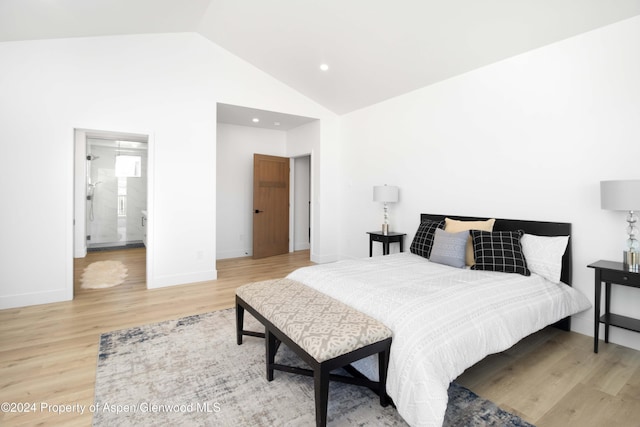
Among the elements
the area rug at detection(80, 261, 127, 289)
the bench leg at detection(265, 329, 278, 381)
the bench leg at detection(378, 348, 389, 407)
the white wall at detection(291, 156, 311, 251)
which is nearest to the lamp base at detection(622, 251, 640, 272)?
the bench leg at detection(378, 348, 389, 407)

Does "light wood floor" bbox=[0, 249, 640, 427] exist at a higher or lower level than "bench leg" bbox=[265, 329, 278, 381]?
lower

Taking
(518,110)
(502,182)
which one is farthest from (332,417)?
(518,110)

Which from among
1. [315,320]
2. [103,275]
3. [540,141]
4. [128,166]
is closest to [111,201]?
[128,166]

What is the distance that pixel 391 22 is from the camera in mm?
3221

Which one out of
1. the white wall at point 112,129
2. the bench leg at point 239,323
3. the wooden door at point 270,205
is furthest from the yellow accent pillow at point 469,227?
the wooden door at point 270,205

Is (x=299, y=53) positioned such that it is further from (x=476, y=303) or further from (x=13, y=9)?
(x=476, y=303)

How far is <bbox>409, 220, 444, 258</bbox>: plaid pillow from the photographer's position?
3.46m

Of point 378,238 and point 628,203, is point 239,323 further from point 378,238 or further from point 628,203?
point 628,203

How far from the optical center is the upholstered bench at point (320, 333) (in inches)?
60.3

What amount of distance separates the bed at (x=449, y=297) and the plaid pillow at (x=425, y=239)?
12 millimetres

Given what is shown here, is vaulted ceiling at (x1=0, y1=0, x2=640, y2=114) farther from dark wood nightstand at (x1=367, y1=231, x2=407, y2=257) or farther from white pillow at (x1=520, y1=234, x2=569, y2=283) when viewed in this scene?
dark wood nightstand at (x1=367, y1=231, x2=407, y2=257)

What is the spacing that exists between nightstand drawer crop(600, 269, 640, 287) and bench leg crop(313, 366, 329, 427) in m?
2.37

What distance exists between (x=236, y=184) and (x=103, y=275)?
8.64 ft

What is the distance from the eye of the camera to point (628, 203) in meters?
2.30
